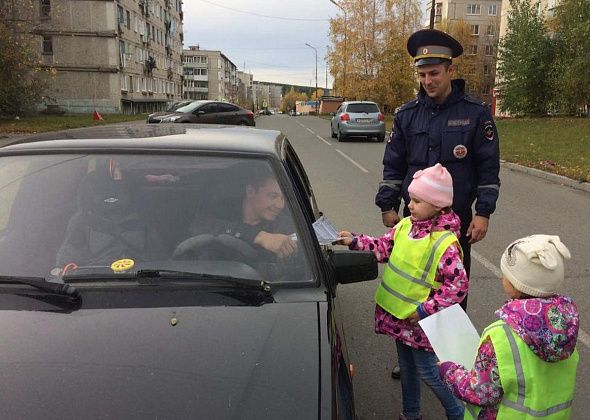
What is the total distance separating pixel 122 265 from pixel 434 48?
6.32 feet

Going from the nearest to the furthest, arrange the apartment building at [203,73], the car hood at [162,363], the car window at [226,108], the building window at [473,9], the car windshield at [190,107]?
the car hood at [162,363] → the car windshield at [190,107] → the car window at [226,108] → the building window at [473,9] → the apartment building at [203,73]

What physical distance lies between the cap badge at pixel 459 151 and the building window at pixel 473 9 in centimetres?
8354

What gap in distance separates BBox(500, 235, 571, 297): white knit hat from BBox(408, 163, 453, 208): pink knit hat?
63cm

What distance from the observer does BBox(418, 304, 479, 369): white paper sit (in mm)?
1906

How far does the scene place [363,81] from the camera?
42062mm

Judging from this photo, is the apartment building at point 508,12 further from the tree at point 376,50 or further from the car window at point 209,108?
the car window at point 209,108

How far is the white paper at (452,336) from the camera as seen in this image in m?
1.91

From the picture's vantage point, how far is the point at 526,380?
65.4 inches

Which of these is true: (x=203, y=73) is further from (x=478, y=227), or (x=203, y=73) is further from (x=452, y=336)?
(x=452, y=336)

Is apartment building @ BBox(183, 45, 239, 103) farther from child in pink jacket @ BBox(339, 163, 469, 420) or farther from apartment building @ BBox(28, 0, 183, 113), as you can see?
child in pink jacket @ BBox(339, 163, 469, 420)

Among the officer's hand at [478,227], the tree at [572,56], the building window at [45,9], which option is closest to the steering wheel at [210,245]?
the officer's hand at [478,227]

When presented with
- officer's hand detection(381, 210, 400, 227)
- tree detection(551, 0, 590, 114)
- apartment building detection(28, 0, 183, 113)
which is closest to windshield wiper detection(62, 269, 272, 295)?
officer's hand detection(381, 210, 400, 227)

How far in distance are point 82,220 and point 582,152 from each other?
16.1 metres

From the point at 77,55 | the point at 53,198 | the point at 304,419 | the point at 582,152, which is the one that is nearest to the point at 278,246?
the point at 304,419
